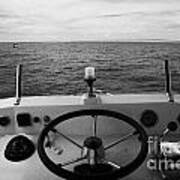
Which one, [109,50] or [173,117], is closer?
[173,117]

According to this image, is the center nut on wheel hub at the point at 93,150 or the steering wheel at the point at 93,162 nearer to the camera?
the steering wheel at the point at 93,162

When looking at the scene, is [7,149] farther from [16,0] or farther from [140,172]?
[16,0]

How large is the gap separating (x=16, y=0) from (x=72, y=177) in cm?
291

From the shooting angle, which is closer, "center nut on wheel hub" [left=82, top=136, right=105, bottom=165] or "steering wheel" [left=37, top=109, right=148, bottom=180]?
"steering wheel" [left=37, top=109, right=148, bottom=180]

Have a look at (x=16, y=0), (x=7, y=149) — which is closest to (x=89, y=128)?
(x=7, y=149)

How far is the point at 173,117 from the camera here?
6.17 feet

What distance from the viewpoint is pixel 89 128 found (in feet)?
6.10

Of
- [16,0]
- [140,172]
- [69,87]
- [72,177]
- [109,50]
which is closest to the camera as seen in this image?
[72,177]

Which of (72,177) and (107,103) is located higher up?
(107,103)

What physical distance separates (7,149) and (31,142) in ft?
0.43

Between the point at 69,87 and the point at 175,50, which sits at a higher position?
the point at 175,50

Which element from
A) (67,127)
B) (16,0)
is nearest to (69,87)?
(16,0)

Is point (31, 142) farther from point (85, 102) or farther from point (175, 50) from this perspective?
point (175, 50)

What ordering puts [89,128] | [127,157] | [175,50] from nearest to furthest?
[127,157] < [89,128] < [175,50]
